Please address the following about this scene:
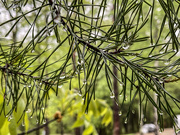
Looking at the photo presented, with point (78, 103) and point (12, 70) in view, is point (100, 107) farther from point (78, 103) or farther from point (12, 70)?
point (12, 70)

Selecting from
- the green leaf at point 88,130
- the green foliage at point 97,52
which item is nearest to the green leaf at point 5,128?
the green foliage at point 97,52

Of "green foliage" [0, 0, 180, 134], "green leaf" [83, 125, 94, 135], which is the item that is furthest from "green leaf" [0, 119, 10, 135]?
"green leaf" [83, 125, 94, 135]

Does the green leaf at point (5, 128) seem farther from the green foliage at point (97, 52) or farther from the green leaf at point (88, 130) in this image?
the green leaf at point (88, 130)

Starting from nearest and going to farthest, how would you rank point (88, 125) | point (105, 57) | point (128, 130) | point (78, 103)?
point (105, 57) → point (78, 103) → point (88, 125) → point (128, 130)

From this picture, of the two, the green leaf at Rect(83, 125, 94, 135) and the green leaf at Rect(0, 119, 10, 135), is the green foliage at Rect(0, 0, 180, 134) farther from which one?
the green leaf at Rect(83, 125, 94, 135)

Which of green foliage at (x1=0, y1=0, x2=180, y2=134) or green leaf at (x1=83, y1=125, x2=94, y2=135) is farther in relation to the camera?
green leaf at (x1=83, y1=125, x2=94, y2=135)

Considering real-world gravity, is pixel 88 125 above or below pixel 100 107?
below

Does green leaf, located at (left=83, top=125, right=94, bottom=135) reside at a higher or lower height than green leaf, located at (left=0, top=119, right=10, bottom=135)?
lower

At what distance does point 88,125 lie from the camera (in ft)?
3.60

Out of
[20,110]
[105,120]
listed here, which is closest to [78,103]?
[105,120]

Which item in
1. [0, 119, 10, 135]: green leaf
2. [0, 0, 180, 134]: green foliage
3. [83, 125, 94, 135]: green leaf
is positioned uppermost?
[0, 0, 180, 134]: green foliage

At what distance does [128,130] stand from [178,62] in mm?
5855

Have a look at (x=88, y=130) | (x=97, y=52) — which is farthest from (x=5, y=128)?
(x=88, y=130)

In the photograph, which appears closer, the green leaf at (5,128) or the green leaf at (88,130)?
the green leaf at (5,128)
